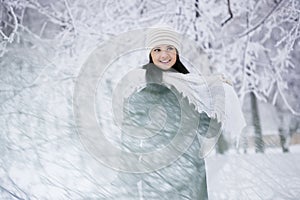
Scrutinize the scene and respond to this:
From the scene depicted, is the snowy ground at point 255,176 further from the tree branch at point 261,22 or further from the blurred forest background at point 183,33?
the tree branch at point 261,22

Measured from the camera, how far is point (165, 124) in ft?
3.48

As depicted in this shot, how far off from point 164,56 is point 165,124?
0.61ft

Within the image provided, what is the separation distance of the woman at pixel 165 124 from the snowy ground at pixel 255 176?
4cm

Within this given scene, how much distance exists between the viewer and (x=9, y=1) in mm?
1219

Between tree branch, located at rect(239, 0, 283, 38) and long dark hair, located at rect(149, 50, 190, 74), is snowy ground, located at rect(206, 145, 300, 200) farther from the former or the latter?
tree branch, located at rect(239, 0, 283, 38)

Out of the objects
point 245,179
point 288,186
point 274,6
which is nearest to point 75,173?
point 245,179

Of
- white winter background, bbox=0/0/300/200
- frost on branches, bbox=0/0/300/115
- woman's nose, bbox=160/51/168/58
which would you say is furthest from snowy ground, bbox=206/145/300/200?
woman's nose, bbox=160/51/168/58

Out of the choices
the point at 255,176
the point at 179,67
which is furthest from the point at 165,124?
the point at 255,176

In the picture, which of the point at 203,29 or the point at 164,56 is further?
the point at 203,29

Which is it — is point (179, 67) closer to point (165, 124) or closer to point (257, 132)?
point (165, 124)

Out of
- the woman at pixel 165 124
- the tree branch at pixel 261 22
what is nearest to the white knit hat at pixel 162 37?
the woman at pixel 165 124

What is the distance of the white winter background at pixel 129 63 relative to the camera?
102 cm

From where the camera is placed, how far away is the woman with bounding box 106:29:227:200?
1011 mm

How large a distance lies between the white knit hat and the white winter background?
3 centimetres
